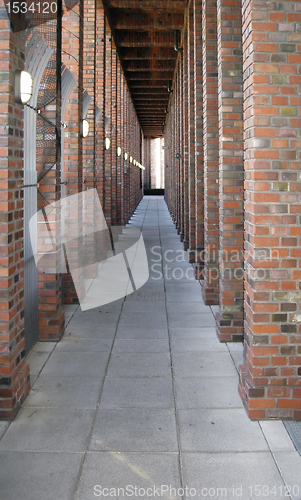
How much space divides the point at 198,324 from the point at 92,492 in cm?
342

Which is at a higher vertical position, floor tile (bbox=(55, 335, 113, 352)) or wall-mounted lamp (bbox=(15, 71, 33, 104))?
wall-mounted lamp (bbox=(15, 71, 33, 104))

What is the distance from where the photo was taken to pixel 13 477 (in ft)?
9.41

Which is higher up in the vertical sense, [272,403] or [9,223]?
[9,223]

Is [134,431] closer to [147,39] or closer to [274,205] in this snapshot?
[274,205]

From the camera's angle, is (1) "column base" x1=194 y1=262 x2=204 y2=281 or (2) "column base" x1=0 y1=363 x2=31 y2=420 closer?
(2) "column base" x1=0 y1=363 x2=31 y2=420

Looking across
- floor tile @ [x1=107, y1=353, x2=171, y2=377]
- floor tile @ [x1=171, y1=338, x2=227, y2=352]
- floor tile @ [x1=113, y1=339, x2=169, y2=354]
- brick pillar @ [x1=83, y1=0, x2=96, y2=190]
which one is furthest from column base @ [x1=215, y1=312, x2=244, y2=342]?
brick pillar @ [x1=83, y1=0, x2=96, y2=190]

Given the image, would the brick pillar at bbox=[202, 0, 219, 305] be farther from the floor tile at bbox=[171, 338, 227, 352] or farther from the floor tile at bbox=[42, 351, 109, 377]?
the floor tile at bbox=[42, 351, 109, 377]

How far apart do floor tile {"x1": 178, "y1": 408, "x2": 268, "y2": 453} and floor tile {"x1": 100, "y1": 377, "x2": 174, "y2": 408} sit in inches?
10.7

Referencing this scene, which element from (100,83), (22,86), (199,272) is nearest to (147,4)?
(100,83)

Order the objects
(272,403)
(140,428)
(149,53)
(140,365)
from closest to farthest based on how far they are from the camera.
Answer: (140,428), (272,403), (140,365), (149,53)

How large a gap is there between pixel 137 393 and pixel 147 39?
1114 centimetres

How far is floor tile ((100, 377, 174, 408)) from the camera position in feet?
12.6

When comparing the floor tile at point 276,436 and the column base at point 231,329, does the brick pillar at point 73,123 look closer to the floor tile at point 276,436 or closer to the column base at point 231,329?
the column base at point 231,329

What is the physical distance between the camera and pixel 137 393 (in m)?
4.04
